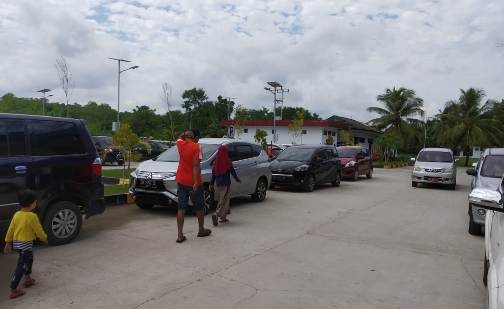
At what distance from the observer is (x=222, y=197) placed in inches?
367

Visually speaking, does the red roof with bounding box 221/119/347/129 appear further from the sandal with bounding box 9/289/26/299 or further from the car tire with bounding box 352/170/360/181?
the sandal with bounding box 9/289/26/299

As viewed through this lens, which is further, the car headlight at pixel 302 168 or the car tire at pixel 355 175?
the car tire at pixel 355 175

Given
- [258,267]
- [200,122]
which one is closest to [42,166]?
[258,267]

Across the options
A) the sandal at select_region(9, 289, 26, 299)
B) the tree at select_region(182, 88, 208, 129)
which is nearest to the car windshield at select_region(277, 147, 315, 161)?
the sandal at select_region(9, 289, 26, 299)

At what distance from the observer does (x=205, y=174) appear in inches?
401

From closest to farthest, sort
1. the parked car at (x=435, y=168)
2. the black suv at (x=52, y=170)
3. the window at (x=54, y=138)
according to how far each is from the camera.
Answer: the black suv at (x=52, y=170) < the window at (x=54, y=138) < the parked car at (x=435, y=168)

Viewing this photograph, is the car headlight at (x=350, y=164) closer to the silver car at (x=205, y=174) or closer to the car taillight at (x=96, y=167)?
the silver car at (x=205, y=174)

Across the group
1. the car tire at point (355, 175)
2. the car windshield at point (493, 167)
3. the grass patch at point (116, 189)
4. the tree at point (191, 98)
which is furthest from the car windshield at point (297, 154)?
the tree at point (191, 98)

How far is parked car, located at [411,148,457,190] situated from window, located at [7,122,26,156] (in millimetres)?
15875

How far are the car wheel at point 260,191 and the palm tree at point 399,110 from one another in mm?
38150

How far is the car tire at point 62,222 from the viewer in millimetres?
6930

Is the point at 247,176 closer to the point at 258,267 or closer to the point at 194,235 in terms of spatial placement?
the point at 194,235

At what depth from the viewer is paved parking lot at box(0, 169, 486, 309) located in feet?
16.5

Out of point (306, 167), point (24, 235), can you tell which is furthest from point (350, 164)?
point (24, 235)
